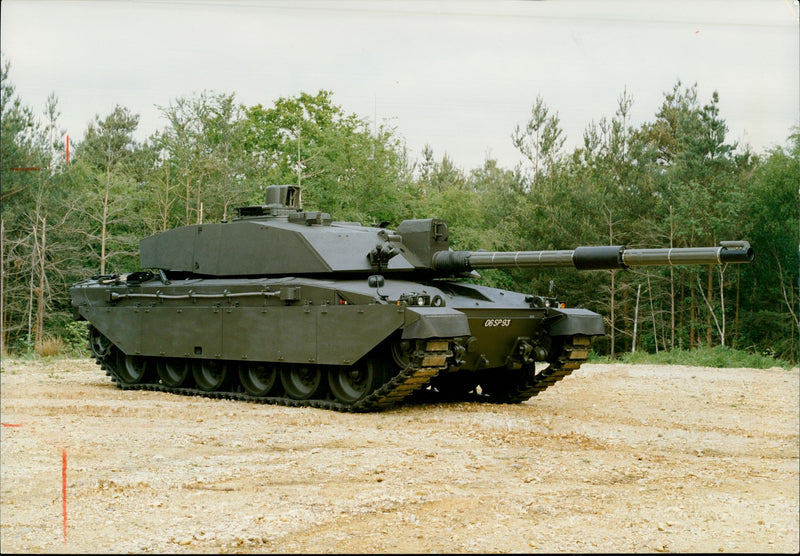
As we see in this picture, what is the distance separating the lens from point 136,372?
15.5 metres

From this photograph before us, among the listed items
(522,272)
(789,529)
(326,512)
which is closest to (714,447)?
(789,529)

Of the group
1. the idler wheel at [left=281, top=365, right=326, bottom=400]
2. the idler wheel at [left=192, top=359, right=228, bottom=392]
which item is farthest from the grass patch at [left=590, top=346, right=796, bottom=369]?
the idler wheel at [left=192, top=359, right=228, bottom=392]

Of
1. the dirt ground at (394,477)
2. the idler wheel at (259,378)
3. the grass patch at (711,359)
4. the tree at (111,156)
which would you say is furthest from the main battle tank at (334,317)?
the tree at (111,156)

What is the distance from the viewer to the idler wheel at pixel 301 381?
504 inches

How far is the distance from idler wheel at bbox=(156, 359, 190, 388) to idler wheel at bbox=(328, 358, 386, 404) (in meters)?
3.30

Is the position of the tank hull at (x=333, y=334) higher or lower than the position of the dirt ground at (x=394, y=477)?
higher

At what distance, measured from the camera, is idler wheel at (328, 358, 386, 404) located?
12.0m

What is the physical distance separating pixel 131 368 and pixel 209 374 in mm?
2076

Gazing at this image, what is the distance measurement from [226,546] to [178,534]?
0.41 meters

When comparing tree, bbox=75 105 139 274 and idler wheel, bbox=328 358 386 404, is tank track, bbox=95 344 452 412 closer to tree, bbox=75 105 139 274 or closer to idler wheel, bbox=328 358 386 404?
idler wheel, bbox=328 358 386 404

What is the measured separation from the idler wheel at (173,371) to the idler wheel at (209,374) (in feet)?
0.90

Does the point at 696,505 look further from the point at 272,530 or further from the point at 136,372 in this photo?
the point at 136,372

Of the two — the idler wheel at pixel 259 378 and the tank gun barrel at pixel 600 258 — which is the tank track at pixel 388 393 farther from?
the tank gun barrel at pixel 600 258

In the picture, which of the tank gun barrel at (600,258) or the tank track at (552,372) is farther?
the tank track at (552,372)
